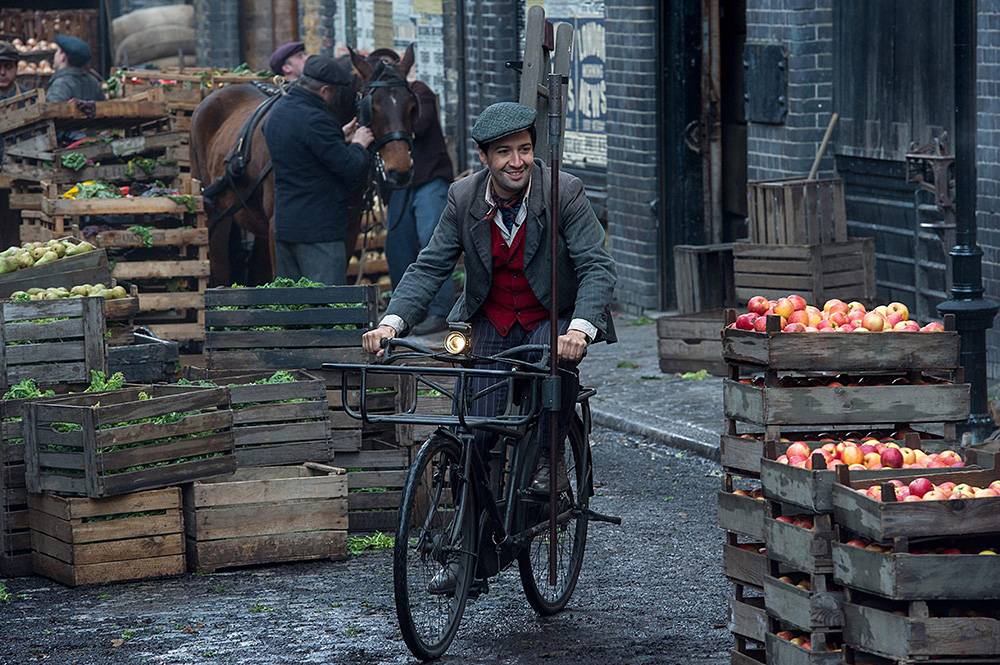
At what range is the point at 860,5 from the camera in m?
14.6

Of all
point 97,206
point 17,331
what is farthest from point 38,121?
point 17,331

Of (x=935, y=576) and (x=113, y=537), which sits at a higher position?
(x=935, y=576)

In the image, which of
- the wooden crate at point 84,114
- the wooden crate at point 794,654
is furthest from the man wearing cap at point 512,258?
the wooden crate at point 84,114

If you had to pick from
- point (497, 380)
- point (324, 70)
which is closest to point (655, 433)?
point (324, 70)

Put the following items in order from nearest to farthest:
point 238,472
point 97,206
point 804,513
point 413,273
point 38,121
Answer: point 804,513
point 413,273
point 238,472
point 97,206
point 38,121

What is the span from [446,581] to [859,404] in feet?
5.54

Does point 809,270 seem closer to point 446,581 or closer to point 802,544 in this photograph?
point 446,581

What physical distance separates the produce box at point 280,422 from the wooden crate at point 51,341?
731 mm

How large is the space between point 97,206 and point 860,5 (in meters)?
5.81

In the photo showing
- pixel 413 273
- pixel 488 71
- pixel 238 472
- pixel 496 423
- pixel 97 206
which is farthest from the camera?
pixel 488 71

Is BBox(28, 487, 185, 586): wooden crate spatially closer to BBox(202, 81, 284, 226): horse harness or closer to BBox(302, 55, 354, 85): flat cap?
BBox(302, 55, 354, 85): flat cap

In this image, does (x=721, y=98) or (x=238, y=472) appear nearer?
(x=238, y=472)

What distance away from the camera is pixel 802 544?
6504mm

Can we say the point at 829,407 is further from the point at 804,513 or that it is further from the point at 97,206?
the point at 97,206
